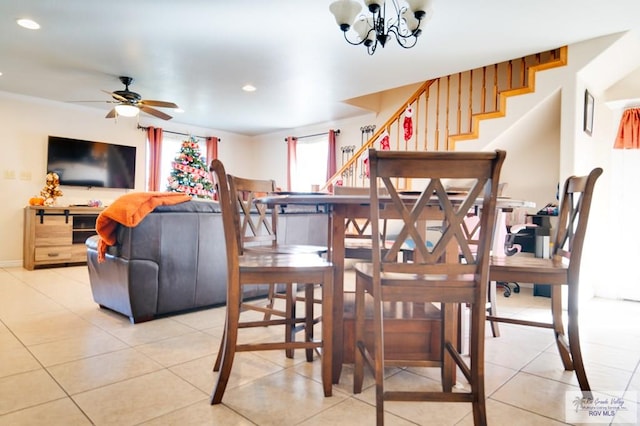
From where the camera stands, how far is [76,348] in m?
1.99

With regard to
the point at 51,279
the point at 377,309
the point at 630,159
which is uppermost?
the point at 630,159

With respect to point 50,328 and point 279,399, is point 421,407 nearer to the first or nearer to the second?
point 279,399

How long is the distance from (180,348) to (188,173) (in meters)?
3.55

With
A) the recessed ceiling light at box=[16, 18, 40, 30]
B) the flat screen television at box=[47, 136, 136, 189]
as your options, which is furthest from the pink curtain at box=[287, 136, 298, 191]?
the recessed ceiling light at box=[16, 18, 40, 30]

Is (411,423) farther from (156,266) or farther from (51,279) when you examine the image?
(51,279)

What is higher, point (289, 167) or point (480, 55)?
point (480, 55)

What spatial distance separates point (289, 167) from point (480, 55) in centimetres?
421

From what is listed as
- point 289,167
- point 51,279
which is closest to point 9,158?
point 51,279

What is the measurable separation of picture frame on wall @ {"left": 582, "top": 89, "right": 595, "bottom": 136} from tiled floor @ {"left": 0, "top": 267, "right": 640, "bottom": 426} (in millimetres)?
1839

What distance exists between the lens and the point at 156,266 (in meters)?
2.48

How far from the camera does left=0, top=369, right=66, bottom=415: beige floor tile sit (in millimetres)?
1403

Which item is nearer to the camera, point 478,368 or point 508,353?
point 478,368

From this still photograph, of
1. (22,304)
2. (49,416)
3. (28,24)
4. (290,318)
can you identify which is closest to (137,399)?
(49,416)

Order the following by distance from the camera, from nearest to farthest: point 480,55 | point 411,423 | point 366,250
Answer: point 411,423 → point 366,250 → point 480,55
